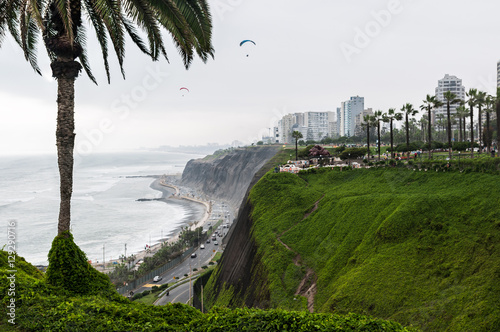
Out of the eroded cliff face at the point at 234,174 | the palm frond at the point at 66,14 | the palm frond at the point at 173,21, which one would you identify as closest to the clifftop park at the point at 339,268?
the palm frond at the point at 66,14

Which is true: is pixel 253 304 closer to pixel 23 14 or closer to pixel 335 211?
pixel 335 211

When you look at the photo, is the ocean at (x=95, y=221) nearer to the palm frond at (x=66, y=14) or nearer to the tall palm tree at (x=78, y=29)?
the tall palm tree at (x=78, y=29)

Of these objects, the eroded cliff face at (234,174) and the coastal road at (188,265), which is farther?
the eroded cliff face at (234,174)

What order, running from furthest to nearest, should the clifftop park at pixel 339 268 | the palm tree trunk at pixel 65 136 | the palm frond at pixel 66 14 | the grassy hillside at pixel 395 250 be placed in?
the grassy hillside at pixel 395 250 → the palm tree trunk at pixel 65 136 → the palm frond at pixel 66 14 → the clifftop park at pixel 339 268

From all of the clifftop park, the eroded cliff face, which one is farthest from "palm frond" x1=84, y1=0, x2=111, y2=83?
the eroded cliff face

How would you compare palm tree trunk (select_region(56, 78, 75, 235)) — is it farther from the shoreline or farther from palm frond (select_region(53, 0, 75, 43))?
the shoreline

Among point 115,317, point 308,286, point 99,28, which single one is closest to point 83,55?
point 99,28
